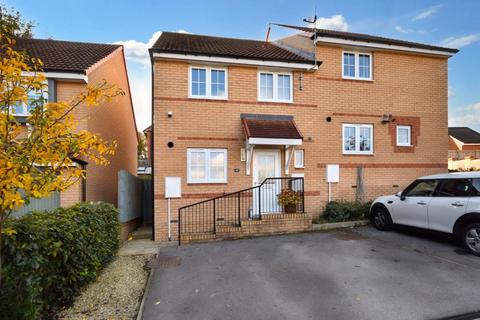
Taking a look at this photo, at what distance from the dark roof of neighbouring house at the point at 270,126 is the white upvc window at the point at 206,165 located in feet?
3.82

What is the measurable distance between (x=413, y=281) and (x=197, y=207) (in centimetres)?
589

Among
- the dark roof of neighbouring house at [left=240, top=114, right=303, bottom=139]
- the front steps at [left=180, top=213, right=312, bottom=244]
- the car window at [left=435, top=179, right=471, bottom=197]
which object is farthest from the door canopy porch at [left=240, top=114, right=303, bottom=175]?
the car window at [left=435, top=179, right=471, bottom=197]

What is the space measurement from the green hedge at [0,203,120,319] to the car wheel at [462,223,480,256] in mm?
7329

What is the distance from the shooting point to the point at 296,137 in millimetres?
8445

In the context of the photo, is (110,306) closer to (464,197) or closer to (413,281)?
(413,281)

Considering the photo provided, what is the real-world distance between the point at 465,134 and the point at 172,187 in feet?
136

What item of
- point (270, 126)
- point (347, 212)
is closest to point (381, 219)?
point (347, 212)

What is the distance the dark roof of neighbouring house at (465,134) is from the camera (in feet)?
109

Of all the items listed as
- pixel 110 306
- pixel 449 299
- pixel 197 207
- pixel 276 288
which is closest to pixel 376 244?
pixel 449 299

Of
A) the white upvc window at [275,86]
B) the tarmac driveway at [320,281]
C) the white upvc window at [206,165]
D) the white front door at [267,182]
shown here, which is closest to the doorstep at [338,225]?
the white front door at [267,182]

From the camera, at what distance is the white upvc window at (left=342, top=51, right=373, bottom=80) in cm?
999

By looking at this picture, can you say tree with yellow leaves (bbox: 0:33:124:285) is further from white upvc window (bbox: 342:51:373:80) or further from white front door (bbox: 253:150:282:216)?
white upvc window (bbox: 342:51:373:80)

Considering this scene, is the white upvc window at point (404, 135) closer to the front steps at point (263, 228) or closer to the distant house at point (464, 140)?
the front steps at point (263, 228)

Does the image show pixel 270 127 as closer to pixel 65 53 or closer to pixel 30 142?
pixel 30 142
